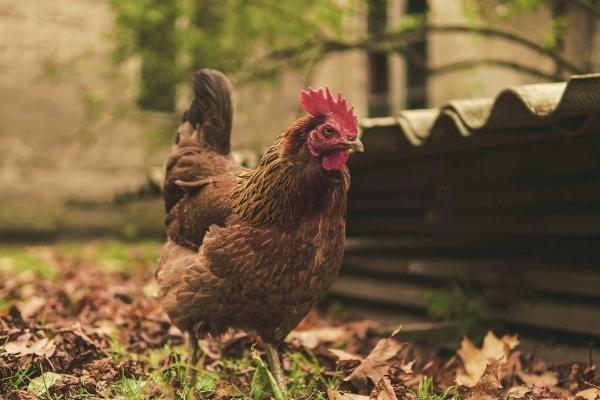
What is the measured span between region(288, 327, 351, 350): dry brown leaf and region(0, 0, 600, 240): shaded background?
2.90 metres

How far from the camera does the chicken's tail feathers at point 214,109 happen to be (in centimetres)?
327

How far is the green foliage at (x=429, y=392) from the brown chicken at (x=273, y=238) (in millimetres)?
585

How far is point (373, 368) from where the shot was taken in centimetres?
270

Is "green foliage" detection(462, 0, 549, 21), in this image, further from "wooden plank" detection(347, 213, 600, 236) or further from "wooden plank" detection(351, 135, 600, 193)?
"wooden plank" detection(347, 213, 600, 236)

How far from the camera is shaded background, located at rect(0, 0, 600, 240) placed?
694 cm

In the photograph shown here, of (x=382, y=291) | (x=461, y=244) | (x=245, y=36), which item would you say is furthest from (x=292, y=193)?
(x=245, y=36)

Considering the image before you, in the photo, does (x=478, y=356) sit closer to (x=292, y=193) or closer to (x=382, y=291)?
(x=292, y=193)

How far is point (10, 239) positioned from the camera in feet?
32.8

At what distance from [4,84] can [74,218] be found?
241 centimetres

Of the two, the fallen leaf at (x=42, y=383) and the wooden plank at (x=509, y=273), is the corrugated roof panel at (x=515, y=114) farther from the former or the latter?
the fallen leaf at (x=42, y=383)

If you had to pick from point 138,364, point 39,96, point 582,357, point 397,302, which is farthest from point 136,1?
point 582,357

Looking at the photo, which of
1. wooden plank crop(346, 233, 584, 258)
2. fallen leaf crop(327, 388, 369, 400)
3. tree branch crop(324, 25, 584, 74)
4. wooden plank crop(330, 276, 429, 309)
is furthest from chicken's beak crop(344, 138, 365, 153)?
tree branch crop(324, 25, 584, 74)

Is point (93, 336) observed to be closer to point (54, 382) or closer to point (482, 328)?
point (54, 382)

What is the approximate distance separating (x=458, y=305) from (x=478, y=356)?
3.15ft
